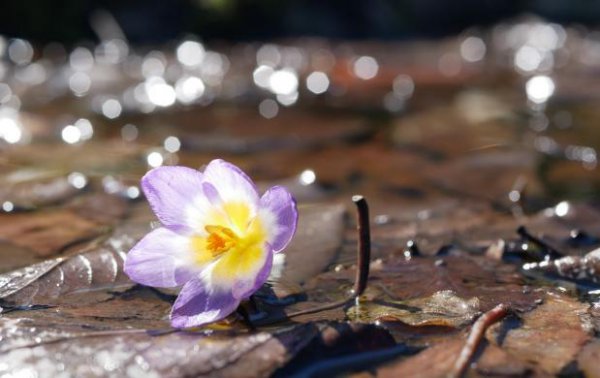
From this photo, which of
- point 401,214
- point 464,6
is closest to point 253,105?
point 401,214

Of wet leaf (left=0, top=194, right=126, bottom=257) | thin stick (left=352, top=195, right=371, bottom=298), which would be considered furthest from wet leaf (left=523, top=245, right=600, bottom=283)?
wet leaf (left=0, top=194, right=126, bottom=257)

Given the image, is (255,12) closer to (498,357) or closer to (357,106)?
(357,106)

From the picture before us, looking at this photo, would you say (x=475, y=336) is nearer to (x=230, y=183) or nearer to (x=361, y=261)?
(x=361, y=261)

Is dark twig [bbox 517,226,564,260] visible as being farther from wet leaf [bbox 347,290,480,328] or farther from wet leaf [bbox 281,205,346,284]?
wet leaf [bbox 281,205,346,284]

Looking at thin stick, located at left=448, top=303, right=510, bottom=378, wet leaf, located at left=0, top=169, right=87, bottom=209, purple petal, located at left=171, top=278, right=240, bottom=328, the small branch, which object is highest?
purple petal, located at left=171, top=278, right=240, bottom=328

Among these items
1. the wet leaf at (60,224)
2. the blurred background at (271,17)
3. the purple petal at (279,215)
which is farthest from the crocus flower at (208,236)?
the blurred background at (271,17)

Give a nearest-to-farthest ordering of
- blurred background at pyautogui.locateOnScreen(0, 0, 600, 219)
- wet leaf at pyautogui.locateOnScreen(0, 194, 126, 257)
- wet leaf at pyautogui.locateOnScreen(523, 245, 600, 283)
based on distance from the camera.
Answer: wet leaf at pyautogui.locateOnScreen(523, 245, 600, 283)
wet leaf at pyautogui.locateOnScreen(0, 194, 126, 257)
blurred background at pyautogui.locateOnScreen(0, 0, 600, 219)

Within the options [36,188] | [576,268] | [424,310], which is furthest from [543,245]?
[36,188]

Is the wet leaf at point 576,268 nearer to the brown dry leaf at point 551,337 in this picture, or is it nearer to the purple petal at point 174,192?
the brown dry leaf at point 551,337
